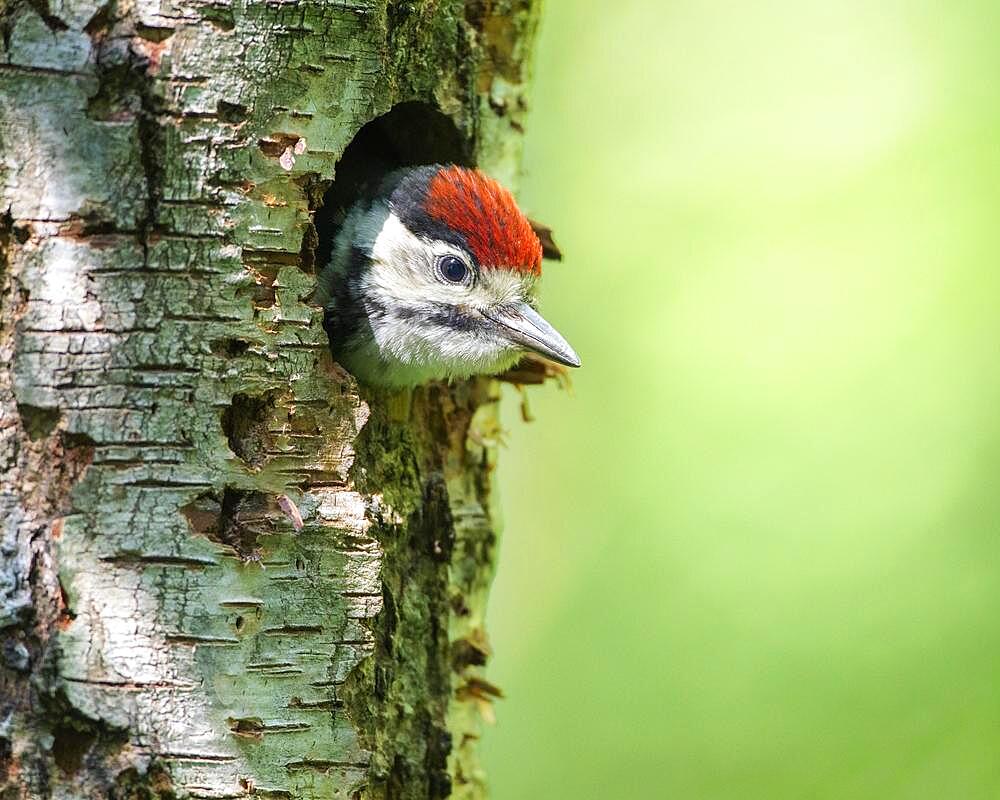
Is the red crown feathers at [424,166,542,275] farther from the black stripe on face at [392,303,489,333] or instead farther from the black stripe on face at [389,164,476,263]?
the black stripe on face at [392,303,489,333]

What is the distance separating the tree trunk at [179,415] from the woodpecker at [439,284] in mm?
726

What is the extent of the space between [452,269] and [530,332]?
1.09 feet

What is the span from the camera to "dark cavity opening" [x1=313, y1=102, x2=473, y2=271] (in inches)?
148

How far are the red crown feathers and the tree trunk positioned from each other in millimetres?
731

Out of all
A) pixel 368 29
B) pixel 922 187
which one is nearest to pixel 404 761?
pixel 368 29

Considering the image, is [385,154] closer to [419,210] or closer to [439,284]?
[419,210]

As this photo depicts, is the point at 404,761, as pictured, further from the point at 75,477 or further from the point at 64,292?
the point at 64,292

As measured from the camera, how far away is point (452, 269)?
12.6 ft

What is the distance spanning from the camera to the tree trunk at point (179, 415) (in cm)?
263

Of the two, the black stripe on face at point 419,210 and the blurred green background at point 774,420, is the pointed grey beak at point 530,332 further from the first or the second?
the blurred green background at point 774,420

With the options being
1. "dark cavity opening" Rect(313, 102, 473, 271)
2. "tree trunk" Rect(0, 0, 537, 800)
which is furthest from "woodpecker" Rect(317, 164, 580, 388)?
"tree trunk" Rect(0, 0, 537, 800)

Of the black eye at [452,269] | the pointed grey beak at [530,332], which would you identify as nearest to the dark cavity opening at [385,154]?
the black eye at [452,269]

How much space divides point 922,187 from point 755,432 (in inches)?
53.7

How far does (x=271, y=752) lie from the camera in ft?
9.00
